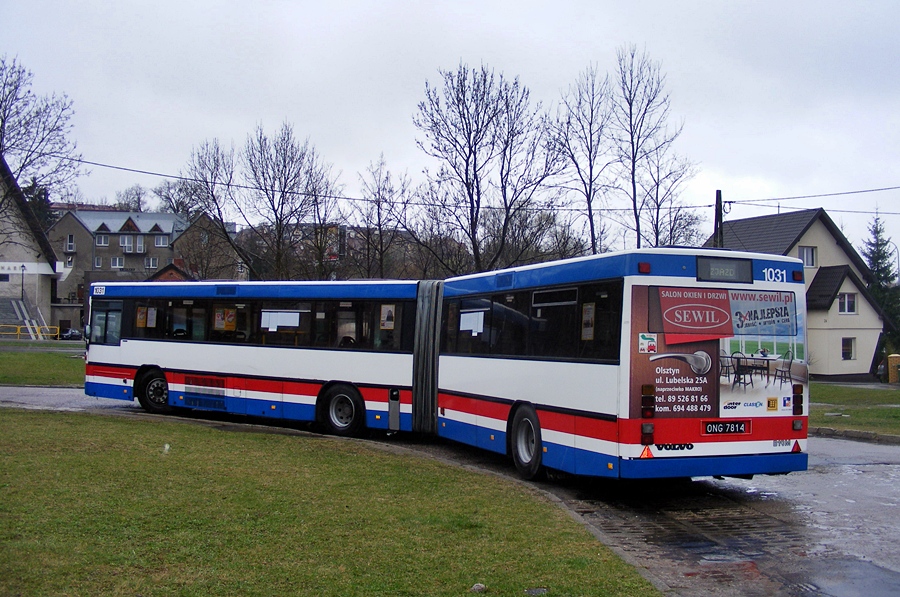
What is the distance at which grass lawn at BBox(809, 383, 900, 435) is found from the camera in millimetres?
19658

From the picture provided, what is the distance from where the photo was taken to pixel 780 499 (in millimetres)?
10844

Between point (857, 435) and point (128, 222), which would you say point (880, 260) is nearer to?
point (857, 435)

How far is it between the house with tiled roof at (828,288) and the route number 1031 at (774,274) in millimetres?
41398

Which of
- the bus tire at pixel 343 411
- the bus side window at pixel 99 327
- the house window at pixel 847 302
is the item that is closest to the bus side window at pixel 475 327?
the bus tire at pixel 343 411

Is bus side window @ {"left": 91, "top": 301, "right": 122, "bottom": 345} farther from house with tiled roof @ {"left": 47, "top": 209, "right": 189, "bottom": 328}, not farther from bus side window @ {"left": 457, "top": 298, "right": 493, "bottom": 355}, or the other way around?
house with tiled roof @ {"left": 47, "top": 209, "right": 189, "bottom": 328}

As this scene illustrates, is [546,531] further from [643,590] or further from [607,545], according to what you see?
[643,590]

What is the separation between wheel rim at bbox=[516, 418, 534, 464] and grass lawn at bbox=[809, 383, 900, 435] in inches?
397

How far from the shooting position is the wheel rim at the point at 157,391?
63.4 feet

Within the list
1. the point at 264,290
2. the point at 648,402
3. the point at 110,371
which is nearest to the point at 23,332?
the point at 110,371

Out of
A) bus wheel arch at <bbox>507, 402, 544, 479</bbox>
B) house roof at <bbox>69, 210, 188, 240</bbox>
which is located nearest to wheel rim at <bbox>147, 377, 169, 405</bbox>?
bus wheel arch at <bbox>507, 402, 544, 479</bbox>

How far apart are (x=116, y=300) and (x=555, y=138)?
16.5 meters

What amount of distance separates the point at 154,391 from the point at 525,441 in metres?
10.6

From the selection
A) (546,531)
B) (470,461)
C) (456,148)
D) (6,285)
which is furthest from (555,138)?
(6,285)

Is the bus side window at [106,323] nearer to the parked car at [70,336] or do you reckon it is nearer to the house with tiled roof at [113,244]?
the parked car at [70,336]
